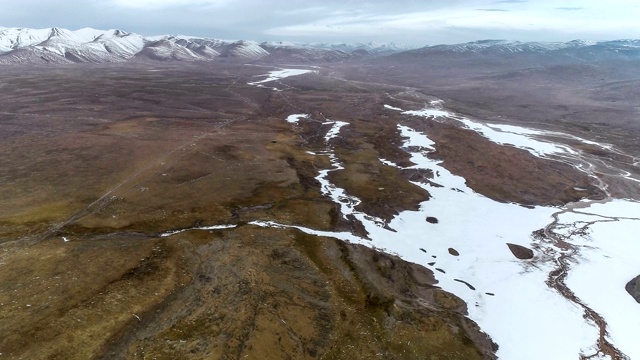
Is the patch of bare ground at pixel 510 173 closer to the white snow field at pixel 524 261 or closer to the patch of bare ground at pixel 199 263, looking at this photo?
the white snow field at pixel 524 261

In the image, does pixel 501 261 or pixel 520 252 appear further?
pixel 520 252

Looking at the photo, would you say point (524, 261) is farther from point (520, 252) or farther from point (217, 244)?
point (217, 244)

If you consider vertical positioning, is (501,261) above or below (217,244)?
below

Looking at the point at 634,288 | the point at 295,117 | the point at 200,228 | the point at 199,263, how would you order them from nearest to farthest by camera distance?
the point at 199,263
the point at 634,288
the point at 200,228
the point at 295,117

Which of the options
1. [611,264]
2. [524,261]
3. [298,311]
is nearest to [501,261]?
[524,261]

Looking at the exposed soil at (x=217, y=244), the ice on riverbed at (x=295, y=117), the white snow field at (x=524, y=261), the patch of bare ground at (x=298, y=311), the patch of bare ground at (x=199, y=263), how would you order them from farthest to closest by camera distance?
1. the ice on riverbed at (x=295, y=117)
2. the white snow field at (x=524, y=261)
3. the exposed soil at (x=217, y=244)
4. the patch of bare ground at (x=199, y=263)
5. the patch of bare ground at (x=298, y=311)

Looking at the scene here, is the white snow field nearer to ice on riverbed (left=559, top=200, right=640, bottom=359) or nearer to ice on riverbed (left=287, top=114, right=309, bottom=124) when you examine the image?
ice on riverbed (left=559, top=200, right=640, bottom=359)

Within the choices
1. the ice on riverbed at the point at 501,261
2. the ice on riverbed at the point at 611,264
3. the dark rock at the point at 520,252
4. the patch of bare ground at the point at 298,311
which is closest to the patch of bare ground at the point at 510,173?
the ice on riverbed at the point at 501,261

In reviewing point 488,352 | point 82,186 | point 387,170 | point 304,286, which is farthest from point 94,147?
point 488,352

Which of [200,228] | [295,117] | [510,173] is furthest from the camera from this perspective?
[295,117]
